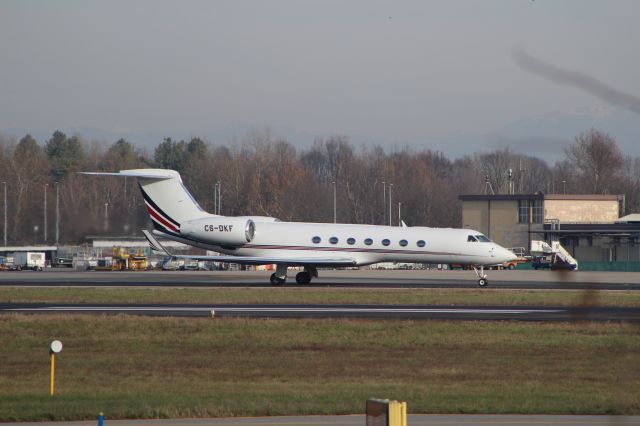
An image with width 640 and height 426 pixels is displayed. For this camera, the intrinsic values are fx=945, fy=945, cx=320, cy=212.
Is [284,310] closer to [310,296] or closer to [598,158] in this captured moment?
[310,296]

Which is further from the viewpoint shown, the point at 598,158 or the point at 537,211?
the point at 537,211

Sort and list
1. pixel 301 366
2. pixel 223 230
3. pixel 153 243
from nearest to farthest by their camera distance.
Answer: pixel 301 366, pixel 223 230, pixel 153 243

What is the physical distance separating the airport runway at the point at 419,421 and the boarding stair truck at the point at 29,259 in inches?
2788

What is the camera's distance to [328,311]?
32094 millimetres

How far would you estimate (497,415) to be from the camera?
14.4 meters

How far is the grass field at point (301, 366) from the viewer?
1514 cm

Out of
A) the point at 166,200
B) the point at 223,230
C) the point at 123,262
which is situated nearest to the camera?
the point at 223,230

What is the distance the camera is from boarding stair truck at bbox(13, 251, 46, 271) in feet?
267

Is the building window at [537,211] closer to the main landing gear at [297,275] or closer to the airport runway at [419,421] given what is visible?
Result: the main landing gear at [297,275]

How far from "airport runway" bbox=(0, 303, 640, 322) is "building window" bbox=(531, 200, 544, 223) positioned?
52224 mm

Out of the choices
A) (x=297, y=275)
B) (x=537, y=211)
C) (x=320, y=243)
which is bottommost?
(x=297, y=275)

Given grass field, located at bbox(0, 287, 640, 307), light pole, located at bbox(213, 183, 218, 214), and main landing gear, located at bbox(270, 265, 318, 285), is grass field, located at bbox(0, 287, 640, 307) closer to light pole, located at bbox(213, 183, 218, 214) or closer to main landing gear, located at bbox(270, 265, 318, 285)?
main landing gear, located at bbox(270, 265, 318, 285)

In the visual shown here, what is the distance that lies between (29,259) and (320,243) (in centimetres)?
4159

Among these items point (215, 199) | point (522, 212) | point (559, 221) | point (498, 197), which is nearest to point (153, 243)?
point (215, 199)
